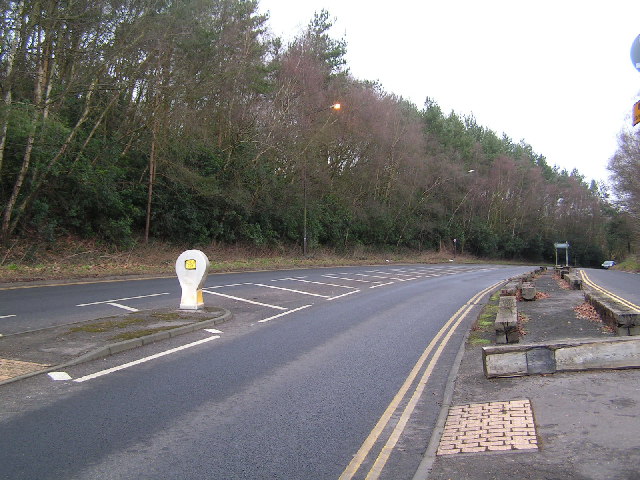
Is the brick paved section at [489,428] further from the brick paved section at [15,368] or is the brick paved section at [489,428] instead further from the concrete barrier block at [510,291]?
the concrete barrier block at [510,291]

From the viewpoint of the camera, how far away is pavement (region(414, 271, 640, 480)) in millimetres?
3900

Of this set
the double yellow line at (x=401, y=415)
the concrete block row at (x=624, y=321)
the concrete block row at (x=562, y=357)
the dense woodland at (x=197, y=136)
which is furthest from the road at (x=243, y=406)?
the dense woodland at (x=197, y=136)

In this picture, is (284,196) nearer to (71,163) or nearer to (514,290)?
(71,163)

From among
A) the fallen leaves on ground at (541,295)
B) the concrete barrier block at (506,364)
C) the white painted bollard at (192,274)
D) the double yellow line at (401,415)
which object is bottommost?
the double yellow line at (401,415)

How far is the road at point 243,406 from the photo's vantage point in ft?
13.7

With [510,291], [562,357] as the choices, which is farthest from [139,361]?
[510,291]

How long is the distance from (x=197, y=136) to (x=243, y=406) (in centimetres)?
2827

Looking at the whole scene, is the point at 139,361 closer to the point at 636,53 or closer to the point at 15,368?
the point at 15,368

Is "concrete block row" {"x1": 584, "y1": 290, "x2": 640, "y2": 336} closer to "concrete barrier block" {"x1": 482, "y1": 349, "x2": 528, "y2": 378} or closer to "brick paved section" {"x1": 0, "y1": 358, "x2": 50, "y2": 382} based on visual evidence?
"concrete barrier block" {"x1": 482, "y1": 349, "x2": 528, "y2": 378}

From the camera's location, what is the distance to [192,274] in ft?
39.7

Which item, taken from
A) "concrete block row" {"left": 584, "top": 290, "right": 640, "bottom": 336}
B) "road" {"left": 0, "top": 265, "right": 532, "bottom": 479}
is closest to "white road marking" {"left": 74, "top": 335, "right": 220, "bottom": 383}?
"road" {"left": 0, "top": 265, "right": 532, "bottom": 479}

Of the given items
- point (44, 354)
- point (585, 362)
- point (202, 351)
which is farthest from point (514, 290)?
point (44, 354)

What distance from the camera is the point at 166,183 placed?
30766 mm

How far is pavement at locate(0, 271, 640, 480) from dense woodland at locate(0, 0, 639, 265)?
462 inches
